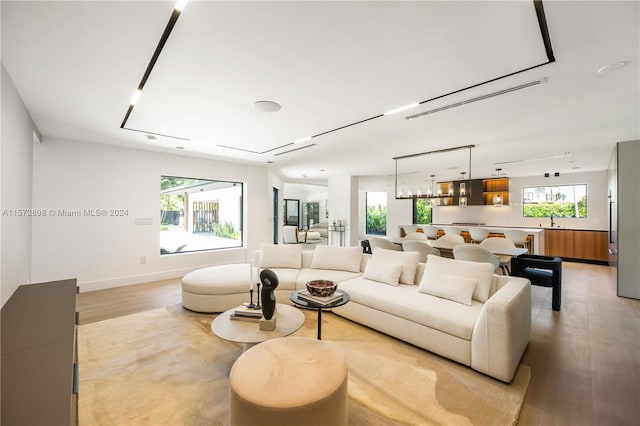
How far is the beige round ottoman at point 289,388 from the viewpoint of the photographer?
4.25 ft

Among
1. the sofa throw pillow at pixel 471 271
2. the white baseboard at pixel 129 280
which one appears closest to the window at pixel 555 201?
the sofa throw pillow at pixel 471 271

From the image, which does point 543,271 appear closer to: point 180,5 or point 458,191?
point 458,191

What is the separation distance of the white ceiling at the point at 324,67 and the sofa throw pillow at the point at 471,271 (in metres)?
1.73

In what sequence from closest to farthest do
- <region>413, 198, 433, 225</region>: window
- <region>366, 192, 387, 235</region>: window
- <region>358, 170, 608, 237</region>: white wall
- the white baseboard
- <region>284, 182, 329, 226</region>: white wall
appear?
the white baseboard
<region>358, 170, 608, 237</region>: white wall
<region>413, 198, 433, 225</region>: window
<region>366, 192, 387, 235</region>: window
<region>284, 182, 329, 226</region>: white wall

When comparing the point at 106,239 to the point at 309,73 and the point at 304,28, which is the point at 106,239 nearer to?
the point at 309,73

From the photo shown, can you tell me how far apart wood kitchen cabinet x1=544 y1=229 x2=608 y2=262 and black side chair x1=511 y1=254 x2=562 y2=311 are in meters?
4.52

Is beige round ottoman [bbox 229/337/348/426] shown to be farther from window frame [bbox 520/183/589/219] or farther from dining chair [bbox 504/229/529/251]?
window frame [bbox 520/183/589/219]

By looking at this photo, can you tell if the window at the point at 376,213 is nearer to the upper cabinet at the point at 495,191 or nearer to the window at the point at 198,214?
the upper cabinet at the point at 495,191

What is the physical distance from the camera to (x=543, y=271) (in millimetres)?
4137

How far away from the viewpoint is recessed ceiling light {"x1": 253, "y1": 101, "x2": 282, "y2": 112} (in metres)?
2.89

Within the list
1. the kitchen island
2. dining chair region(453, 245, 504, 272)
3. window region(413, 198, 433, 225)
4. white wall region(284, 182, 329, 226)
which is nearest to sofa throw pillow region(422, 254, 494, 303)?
dining chair region(453, 245, 504, 272)

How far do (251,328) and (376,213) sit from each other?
9.27m

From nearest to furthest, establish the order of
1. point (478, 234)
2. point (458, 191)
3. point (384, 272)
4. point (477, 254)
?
1. point (384, 272)
2. point (477, 254)
3. point (478, 234)
4. point (458, 191)
